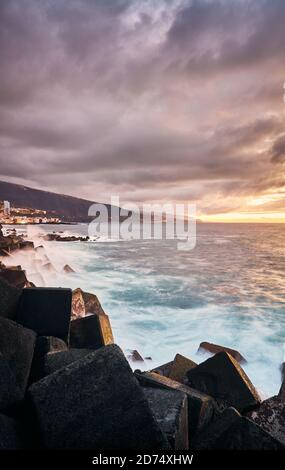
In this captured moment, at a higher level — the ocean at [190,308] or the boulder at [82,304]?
the boulder at [82,304]

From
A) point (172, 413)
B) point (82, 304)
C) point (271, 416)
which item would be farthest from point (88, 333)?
point (271, 416)

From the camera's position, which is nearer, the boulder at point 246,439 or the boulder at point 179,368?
the boulder at point 246,439

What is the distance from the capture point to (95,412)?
101 inches

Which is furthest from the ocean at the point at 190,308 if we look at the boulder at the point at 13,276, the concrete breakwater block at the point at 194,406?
the concrete breakwater block at the point at 194,406

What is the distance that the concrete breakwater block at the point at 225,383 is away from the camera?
14.0 ft

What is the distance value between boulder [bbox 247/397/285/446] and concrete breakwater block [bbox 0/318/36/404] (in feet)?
9.51

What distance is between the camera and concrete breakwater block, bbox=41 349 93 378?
3.47m

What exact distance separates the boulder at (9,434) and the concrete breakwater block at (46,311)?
6.41 feet

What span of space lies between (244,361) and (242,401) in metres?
3.78

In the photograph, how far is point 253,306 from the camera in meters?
13.9

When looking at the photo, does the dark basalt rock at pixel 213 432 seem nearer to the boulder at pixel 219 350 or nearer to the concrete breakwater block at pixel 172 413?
the concrete breakwater block at pixel 172 413

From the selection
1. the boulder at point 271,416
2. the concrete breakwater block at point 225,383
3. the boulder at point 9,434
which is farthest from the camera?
the concrete breakwater block at point 225,383

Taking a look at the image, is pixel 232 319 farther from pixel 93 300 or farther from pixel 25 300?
pixel 25 300

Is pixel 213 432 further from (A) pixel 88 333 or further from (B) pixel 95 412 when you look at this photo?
(A) pixel 88 333
